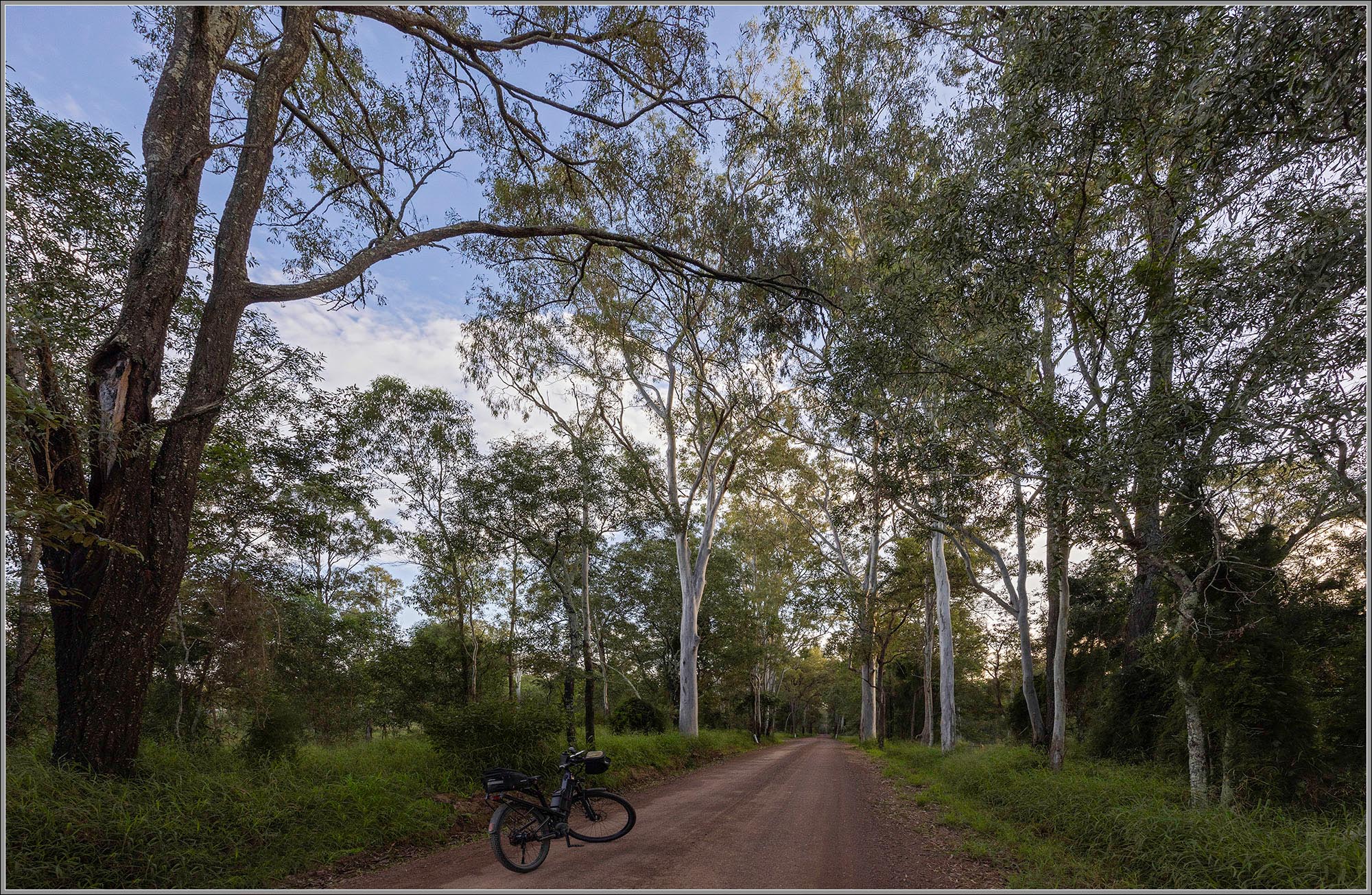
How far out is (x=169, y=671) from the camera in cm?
850

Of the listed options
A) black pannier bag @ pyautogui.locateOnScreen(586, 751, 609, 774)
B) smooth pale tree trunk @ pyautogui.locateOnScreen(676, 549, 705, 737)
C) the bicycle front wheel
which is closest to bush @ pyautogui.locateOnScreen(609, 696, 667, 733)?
smooth pale tree trunk @ pyautogui.locateOnScreen(676, 549, 705, 737)

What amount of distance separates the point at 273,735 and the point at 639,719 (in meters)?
10.0

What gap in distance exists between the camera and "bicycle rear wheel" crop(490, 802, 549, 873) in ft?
15.7

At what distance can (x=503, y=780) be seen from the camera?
16.5 ft

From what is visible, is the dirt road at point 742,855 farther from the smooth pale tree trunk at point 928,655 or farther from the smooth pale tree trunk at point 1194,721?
the smooth pale tree trunk at point 928,655

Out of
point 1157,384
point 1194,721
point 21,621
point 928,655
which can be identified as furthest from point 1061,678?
point 21,621

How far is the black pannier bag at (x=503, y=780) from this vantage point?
16.2 feet

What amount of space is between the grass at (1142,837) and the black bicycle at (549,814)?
151 inches

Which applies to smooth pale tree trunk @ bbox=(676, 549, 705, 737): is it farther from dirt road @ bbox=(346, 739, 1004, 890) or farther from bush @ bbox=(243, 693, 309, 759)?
bush @ bbox=(243, 693, 309, 759)

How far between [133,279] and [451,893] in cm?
625

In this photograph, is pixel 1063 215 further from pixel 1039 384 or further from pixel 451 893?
pixel 451 893

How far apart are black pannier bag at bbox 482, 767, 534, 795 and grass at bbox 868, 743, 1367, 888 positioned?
14.7 feet

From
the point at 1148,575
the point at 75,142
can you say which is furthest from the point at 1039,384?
the point at 75,142

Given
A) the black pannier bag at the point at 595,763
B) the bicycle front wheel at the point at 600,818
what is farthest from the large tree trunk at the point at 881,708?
the black pannier bag at the point at 595,763
